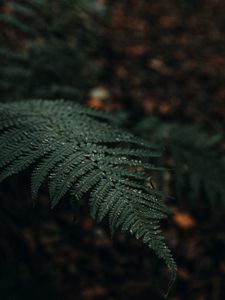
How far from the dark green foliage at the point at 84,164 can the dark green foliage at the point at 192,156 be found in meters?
0.44

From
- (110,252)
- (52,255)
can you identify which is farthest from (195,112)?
(52,255)

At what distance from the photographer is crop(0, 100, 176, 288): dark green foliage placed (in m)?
0.96

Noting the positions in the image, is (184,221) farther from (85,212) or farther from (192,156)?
(192,156)

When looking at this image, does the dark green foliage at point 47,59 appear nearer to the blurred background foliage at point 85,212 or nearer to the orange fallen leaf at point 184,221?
the blurred background foliage at point 85,212

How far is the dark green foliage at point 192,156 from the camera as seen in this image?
1.62 meters

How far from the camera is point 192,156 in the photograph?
171 centimetres

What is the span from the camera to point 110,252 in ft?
7.61

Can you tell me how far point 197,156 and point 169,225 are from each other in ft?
2.84

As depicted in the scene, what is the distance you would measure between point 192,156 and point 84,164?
0.77 metres

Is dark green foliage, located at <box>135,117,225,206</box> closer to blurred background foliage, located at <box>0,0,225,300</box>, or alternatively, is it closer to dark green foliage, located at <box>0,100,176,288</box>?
blurred background foliage, located at <box>0,0,225,300</box>

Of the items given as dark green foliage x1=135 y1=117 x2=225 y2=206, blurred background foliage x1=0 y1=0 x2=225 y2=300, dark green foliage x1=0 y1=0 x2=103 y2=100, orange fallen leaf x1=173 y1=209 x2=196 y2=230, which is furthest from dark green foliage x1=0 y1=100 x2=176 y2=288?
orange fallen leaf x1=173 y1=209 x2=196 y2=230

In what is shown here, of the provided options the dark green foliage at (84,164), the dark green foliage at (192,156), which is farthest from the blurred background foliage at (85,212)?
the dark green foliage at (84,164)

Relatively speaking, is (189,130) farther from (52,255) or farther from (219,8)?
(219,8)

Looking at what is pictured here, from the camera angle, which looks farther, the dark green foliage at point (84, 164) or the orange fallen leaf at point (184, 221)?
the orange fallen leaf at point (184, 221)
